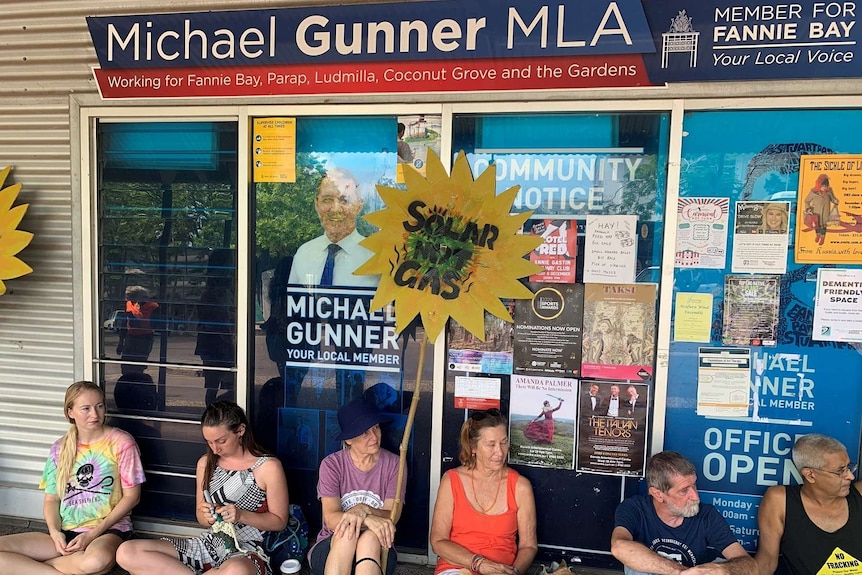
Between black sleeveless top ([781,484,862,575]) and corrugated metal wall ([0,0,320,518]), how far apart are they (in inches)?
154

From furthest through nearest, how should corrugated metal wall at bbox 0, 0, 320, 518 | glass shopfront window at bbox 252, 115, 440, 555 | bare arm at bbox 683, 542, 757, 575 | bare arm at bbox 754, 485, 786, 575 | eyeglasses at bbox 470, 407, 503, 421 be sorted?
corrugated metal wall at bbox 0, 0, 320, 518 < glass shopfront window at bbox 252, 115, 440, 555 < eyeglasses at bbox 470, 407, 503, 421 < bare arm at bbox 754, 485, 786, 575 < bare arm at bbox 683, 542, 757, 575

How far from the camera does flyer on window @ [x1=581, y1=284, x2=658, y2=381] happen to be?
120 inches

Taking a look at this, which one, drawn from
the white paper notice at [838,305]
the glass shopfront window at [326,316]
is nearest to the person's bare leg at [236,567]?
the glass shopfront window at [326,316]

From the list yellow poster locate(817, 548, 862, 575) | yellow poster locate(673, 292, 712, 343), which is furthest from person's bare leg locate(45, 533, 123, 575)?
yellow poster locate(817, 548, 862, 575)

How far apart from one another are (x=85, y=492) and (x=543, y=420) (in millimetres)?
2440

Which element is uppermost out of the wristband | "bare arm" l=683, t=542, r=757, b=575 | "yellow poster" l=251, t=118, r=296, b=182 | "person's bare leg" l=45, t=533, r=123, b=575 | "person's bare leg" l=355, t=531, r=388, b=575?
"yellow poster" l=251, t=118, r=296, b=182

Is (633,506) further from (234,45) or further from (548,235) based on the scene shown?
(234,45)

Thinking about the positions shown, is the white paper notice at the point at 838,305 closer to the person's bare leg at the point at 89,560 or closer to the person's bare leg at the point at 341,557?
the person's bare leg at the point at 341,557

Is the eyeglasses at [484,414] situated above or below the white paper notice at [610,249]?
below

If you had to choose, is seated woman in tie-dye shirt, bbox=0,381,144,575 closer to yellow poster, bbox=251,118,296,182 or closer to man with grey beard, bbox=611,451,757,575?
yellow poster, bbox=251,118,296,182

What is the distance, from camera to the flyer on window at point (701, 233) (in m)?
2.97

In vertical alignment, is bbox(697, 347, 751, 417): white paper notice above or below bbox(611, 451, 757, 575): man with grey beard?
above

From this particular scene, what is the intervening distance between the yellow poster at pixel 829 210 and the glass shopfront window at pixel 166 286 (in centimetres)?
293

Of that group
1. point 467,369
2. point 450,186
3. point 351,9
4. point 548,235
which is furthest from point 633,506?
point 351,9
